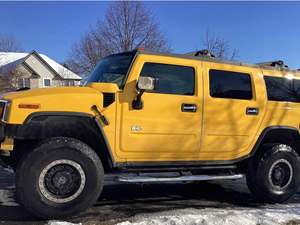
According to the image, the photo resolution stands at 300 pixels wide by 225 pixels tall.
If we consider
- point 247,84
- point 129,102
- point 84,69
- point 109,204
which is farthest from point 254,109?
point 84,69

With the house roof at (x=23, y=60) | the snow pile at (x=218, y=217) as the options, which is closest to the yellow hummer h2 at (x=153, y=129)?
the snow pile at (x=218, y=217)

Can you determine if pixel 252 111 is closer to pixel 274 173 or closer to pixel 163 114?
pixel 274 173

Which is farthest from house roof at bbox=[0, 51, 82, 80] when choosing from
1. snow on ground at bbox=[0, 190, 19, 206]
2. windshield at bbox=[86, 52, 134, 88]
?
windshield at bbox=[86, 52, 134, 88]

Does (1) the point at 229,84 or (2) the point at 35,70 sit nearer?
(1) the point at 229,84

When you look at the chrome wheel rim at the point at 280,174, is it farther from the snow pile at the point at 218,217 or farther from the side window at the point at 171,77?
the side window at the point at 171,77

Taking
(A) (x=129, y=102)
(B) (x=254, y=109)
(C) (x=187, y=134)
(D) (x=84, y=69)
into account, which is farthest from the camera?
(D) (x=84, y=69)

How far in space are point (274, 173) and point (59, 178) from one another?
352cm

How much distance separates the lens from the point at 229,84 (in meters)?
6.87

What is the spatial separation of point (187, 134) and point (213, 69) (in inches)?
44.2

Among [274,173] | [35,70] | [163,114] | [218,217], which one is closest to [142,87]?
[163,114]

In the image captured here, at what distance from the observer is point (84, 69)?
38375 millimetres

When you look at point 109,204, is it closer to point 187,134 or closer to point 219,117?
point 187,134

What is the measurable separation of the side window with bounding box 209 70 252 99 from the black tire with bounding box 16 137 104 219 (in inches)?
86.3

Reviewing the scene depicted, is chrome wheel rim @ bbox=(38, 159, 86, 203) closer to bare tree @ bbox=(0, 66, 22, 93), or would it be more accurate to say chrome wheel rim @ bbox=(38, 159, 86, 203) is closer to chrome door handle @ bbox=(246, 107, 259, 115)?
chrome door handle @ bbox=(246, 107, 259, 115)
